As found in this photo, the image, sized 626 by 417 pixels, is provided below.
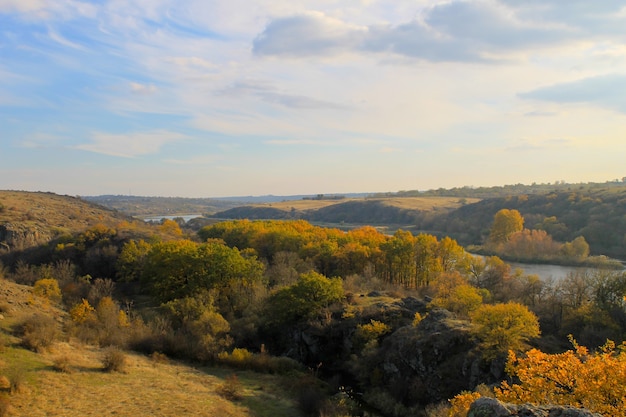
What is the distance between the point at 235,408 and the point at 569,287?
33.8 metres

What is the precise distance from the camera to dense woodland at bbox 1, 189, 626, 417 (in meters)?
27.7

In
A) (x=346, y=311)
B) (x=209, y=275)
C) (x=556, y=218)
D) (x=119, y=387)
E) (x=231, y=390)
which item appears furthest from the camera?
(x=556, y=218)

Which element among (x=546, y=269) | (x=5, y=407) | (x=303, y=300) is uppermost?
(x=5, y=407)

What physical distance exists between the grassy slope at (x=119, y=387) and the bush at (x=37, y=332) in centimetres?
55

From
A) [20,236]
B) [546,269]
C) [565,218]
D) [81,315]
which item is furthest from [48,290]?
[565,218]

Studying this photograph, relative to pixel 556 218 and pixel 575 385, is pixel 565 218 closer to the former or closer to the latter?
pixel 556 218

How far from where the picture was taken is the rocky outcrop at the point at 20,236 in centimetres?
8262

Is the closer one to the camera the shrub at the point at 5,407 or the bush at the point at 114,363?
the shrub at the point at 5,407

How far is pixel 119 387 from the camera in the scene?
2492cm

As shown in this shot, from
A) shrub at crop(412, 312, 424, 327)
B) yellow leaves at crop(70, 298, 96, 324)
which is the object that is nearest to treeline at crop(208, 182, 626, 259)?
shrub at crop(412, 312, 424, 327)

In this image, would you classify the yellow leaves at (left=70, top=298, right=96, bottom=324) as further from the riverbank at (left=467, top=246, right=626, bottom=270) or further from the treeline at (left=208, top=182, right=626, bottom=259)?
the treeline at (left=208, top=182, right=626, bottom=259)

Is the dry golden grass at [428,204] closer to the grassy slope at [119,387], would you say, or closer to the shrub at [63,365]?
the grassy slope at [119,387]

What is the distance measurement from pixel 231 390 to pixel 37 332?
41.4ft

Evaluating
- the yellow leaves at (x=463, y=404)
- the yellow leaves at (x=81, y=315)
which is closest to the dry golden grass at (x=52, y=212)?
the yellow leaves at (x=81, y=315)
